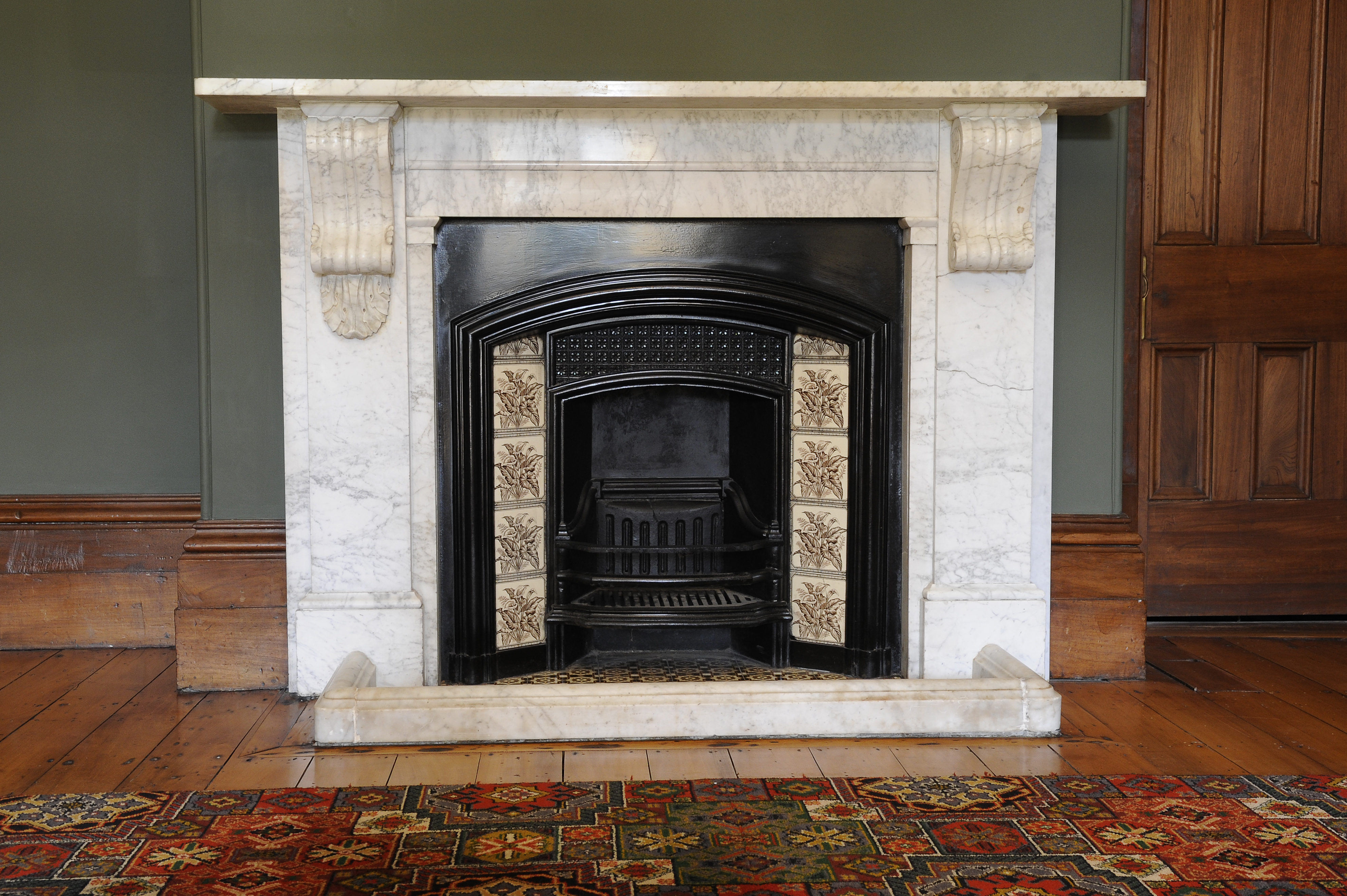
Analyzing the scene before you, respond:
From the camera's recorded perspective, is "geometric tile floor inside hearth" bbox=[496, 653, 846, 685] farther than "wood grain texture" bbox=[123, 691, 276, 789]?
Yes

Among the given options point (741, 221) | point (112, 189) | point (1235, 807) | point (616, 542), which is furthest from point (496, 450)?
point (1235, 807)

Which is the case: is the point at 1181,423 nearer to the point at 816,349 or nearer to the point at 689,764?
the point at 816,349

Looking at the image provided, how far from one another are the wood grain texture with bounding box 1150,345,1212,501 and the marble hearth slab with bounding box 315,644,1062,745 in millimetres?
1255

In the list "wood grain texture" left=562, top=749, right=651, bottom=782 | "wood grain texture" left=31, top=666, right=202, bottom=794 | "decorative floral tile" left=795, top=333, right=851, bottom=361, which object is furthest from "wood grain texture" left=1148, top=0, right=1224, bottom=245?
"wood grain texture" left=31, top=666, right=202, bottom=794

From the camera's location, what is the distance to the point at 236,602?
2744 mm

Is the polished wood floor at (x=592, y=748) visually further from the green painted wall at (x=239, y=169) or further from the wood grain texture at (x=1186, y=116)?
the wood grain texture at (x=1186, y=116)

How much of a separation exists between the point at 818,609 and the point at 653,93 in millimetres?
1413

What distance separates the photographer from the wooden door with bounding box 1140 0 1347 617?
10.4 feet

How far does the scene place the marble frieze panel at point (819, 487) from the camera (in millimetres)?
2822

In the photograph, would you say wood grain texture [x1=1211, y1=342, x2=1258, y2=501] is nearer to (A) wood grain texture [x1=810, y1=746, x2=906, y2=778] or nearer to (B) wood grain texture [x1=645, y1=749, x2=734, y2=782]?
(A) wood grain texture [x1=810, y1=746, x2=906, y2=778]

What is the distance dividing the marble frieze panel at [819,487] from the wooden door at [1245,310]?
104 cm

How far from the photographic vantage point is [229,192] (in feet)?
8.79

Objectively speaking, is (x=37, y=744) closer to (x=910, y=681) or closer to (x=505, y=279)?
(x=505, y=279)

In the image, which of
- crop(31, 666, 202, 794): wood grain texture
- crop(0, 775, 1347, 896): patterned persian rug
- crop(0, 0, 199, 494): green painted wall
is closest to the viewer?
crop(0, 775, 1347, 896): patterned persian rug
